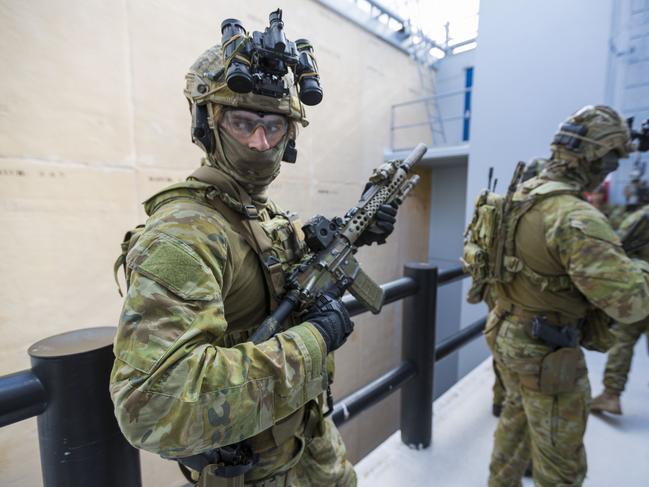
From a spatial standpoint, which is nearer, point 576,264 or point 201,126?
point 201,126

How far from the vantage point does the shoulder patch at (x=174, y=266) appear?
0.63 metres

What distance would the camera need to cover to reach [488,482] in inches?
68.3

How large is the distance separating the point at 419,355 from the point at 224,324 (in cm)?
162

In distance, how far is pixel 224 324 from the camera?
673 mm

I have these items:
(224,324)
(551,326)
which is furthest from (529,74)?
A: (224,324)

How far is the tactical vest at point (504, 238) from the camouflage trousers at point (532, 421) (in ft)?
0.74

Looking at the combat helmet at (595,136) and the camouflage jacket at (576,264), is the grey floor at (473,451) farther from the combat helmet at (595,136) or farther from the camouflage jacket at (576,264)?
the combat helmet at (595,136)

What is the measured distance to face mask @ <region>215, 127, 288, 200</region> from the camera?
86 cm

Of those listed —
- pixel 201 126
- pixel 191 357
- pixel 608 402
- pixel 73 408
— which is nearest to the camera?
pixel 191 357

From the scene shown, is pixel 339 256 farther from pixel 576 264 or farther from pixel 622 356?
pixel 622 356

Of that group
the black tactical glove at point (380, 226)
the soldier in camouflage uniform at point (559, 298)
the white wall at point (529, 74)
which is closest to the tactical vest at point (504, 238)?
the soldier in camouflage uniform at point (559, 298)

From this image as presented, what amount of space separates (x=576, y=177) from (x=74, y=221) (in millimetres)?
2867

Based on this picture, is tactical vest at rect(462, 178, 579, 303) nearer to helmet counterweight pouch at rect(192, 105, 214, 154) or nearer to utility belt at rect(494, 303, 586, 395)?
utility belt at rect(494, 303, 586, 395)

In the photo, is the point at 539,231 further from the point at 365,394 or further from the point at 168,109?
the point at 168,109
